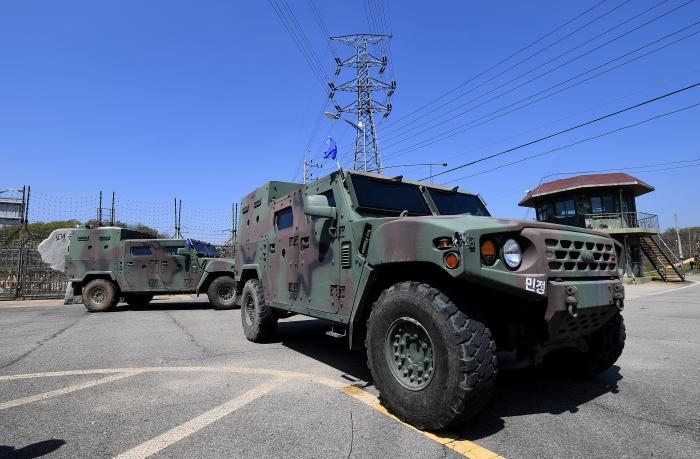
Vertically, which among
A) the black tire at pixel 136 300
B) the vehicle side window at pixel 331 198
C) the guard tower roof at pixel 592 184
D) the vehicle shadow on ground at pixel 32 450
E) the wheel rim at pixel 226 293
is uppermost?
the guard tower roof at pixel 592 184

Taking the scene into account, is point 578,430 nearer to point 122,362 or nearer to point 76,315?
point 122,362

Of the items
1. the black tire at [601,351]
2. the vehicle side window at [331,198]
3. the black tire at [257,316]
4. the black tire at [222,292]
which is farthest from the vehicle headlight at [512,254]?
the black tire at [222,292]

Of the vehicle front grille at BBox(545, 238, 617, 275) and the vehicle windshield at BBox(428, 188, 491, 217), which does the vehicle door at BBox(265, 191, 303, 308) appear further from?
the vehicle front grille at BBox(545, 238, 617, 275)

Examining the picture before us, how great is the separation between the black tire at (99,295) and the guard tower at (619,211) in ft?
83.8

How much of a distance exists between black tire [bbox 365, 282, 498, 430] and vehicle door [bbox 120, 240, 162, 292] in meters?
11.6

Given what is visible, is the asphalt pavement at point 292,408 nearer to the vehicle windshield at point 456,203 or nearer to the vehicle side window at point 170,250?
the vehicle windshield at point 456,203

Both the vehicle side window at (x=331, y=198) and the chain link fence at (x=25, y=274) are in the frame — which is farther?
the chain link fence at (x=25, y=274)

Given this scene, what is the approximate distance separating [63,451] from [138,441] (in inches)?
17.2

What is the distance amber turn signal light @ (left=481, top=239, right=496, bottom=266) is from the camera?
301 cm

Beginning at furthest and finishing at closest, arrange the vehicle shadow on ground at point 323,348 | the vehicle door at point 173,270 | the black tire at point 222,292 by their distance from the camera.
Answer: the vehicle door at point 173,270 → the black tire at point 222,292 → the vehicle shadow on ground at point 323,348

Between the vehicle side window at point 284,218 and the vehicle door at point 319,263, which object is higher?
the vehicle side window at point 284,218

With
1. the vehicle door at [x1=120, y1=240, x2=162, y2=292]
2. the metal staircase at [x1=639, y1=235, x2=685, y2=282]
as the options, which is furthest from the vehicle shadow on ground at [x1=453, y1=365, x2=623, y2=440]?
the metal staircase at [x1=639, y1=235, x2=685, y2=282]

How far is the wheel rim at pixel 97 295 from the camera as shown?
13069 mm

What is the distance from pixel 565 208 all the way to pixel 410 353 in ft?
99.5
